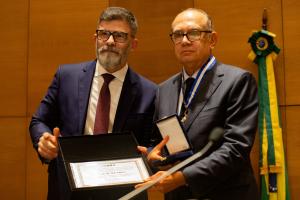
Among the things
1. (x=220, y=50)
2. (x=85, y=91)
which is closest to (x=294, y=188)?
(x=220, y=50)

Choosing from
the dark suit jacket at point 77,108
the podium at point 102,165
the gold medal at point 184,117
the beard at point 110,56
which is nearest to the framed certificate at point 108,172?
the podium at point 102,165

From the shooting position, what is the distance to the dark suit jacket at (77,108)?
218 cm

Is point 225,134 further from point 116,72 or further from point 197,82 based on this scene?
point 116,72

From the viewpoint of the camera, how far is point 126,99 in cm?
225

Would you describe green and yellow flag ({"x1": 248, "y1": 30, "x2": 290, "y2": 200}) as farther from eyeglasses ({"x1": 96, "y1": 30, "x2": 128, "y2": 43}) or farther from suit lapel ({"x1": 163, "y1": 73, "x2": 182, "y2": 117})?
eyeglasses ({"x1": 96, "y1": 30, "x2": 128, "y2": 43})

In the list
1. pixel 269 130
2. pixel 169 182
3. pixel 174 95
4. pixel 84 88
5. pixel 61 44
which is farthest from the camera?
pixel 61 44

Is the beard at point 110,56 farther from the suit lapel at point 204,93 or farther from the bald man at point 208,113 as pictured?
the suit lapel at point 204,93

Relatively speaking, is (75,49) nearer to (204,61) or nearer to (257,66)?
(257,66)

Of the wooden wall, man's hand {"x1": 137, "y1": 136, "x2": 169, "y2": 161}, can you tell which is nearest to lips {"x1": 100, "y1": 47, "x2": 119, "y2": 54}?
man's hand {"x1": 137, "y1": 136, "x2": 169, "y2": 161}

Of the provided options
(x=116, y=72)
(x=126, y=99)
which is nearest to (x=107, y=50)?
(x=116, y=72)

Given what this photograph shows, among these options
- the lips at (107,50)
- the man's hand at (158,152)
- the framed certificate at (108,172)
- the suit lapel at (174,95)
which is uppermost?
the lips at (107,50)

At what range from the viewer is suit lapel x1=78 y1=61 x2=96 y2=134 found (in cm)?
216

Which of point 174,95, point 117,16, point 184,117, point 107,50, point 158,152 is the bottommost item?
point 158,152

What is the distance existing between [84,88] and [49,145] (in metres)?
0.44
